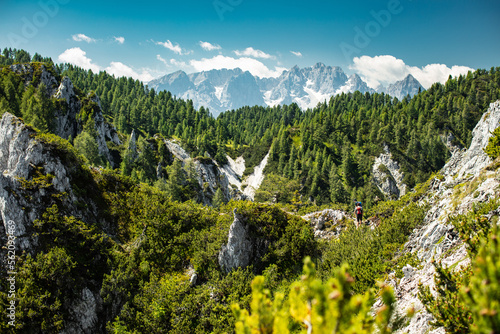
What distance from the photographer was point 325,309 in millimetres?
4453

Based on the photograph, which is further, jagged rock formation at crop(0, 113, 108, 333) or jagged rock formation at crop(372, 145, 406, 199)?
jagged rock formation at crop(372, 145, 406, 199)

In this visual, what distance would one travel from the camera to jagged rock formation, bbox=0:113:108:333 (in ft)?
82.6

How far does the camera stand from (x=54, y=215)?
27.9 meters

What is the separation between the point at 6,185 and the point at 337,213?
41765 millimetres

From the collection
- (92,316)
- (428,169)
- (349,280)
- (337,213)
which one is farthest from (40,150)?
(428,169)

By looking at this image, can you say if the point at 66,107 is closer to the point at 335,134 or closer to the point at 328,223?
the point at 328,223

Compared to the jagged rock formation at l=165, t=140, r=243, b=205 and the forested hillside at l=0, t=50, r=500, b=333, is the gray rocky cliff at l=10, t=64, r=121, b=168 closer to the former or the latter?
the jagged rock formation at l=165, t=140, r=243, b=205

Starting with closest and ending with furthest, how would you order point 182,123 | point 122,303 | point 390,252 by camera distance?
point 390,252
point 122,303
point 182,123

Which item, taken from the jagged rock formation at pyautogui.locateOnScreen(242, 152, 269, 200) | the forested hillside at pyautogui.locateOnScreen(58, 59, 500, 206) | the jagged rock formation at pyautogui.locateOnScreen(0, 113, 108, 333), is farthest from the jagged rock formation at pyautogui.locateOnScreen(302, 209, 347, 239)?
the jagged rock formation at pyautogui.locateOnScreen(242, 152, 269, 200)

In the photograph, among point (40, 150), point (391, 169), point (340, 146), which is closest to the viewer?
point (40, 150)

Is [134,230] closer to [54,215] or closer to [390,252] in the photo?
[54,215]

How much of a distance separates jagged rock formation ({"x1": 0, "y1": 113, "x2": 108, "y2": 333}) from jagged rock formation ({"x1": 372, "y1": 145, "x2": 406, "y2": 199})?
11773cm

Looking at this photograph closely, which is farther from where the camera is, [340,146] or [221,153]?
[340,146]

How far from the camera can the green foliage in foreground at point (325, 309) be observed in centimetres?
426
